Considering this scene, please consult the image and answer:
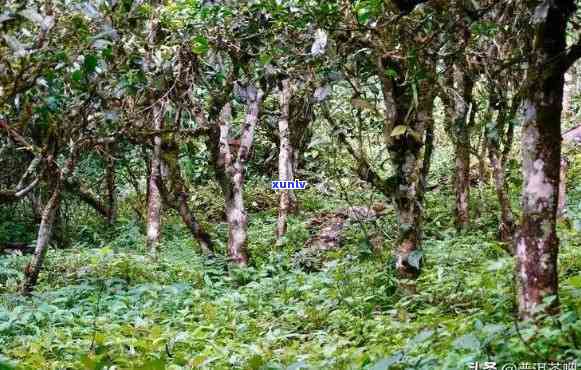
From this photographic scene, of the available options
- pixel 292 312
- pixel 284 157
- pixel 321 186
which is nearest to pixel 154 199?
pixel 284 157

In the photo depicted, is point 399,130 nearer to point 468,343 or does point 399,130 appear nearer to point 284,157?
point 468,343

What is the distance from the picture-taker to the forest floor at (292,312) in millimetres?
3162

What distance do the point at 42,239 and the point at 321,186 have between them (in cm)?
325

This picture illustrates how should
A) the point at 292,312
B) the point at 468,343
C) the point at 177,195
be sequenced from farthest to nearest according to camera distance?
the point at 177,195, the point at 292,312, the point at 468,343

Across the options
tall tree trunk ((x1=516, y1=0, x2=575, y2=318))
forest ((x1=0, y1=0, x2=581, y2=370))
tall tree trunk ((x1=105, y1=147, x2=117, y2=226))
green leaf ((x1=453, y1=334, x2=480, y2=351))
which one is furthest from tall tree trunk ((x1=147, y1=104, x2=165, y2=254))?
green leaf ((x1=453, y1=334, x2=480, y2=351))

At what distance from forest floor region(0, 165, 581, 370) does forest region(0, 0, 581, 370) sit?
22 mm

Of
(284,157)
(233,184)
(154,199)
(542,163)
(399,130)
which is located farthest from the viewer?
(284,157)

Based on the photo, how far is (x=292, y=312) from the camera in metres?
5.71

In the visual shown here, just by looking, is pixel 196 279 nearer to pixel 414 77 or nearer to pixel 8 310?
pixel 8 310

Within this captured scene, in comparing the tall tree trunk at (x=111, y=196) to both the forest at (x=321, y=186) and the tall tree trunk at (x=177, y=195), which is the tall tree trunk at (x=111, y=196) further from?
the tall tree trunk at (x=177, y=195)

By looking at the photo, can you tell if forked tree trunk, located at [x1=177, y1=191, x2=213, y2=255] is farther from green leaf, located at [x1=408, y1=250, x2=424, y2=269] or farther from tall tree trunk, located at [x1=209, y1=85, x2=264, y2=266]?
green leaf, located at [x1=408, y1=250, x2=424, y2=269]

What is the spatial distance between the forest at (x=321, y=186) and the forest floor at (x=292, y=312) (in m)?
0.02

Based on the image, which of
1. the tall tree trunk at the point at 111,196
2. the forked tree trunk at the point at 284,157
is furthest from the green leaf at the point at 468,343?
the tall tree trunk at the point at 111,196

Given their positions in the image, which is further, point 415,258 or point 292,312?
point 292,312
